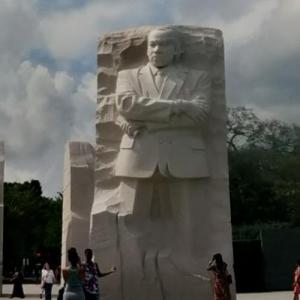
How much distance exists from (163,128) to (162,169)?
72 cm

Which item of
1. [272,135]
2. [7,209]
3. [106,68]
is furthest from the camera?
[7,209]

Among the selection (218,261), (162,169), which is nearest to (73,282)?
(218,261)

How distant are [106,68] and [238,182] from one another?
24378mm

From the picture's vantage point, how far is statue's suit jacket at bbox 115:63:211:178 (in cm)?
1300

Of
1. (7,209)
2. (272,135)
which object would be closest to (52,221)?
(7,209)

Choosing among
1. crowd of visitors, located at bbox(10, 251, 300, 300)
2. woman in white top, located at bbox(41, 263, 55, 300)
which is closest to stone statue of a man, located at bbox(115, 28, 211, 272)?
crowd of visitors, located at bbox(10, 251, 300, 300)

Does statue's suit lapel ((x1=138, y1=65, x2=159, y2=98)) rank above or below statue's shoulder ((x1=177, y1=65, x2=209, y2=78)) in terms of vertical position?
below

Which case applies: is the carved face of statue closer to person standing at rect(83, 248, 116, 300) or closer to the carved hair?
the carved hair

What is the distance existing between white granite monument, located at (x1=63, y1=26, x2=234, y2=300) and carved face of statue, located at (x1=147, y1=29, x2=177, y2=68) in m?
0.02

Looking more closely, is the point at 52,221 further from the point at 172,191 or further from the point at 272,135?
the point at 172,191

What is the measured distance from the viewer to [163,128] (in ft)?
43.0

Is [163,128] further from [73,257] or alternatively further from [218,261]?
Answer: [73,257]

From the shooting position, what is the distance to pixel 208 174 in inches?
521

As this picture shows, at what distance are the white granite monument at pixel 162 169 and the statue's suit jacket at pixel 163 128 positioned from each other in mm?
17
